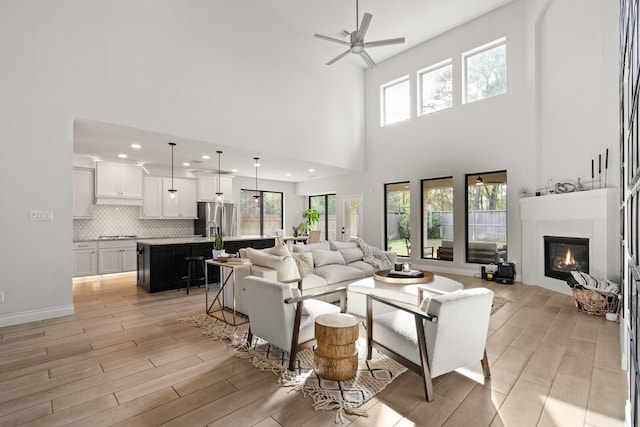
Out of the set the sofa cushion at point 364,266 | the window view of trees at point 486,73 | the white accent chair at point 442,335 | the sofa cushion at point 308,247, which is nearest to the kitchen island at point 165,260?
the sofa cushion at point 308,247

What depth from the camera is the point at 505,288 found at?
562 cm

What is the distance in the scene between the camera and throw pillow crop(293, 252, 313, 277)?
467 cm

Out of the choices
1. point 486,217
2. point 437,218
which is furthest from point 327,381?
point 437,218

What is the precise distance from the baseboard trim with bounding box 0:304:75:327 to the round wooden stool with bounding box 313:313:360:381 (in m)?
3.82

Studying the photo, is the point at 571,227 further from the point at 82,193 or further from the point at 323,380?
the point at 82,193

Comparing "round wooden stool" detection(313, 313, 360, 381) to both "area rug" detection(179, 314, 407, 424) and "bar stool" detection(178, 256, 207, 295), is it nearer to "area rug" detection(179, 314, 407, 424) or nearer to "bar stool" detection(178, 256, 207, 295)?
"area rug" detection(179, 314, 407, 424)

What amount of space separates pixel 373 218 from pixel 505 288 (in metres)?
4.03

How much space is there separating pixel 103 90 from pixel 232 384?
446 cm

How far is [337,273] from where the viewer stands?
191 inches

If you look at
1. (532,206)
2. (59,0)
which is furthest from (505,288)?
(59,0)

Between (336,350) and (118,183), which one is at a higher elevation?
(118,183)

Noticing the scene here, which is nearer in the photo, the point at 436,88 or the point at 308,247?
the point at 308,247

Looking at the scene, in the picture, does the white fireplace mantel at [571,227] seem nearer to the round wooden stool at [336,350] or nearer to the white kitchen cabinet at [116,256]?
the round wooden stool at [336,350]

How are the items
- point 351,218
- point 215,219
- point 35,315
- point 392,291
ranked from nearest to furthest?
1. point 392,291
2. point 35,315
3. point 215,219
4. point 351,218
